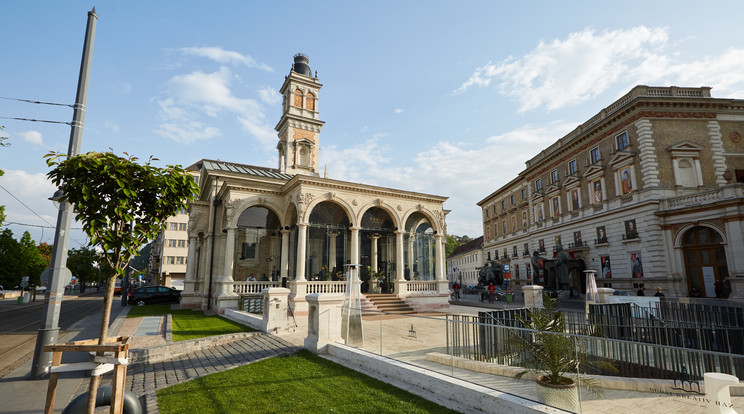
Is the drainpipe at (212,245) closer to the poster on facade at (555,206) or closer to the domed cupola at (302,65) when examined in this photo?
the domed cupola at (302,65)

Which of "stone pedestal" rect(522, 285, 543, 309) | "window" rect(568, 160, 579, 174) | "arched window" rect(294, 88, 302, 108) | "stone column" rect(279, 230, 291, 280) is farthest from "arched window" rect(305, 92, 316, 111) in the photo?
"window" rect(568, 160, 579, 174)

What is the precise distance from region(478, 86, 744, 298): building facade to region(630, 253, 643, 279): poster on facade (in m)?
0.08

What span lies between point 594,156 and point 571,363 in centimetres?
3315

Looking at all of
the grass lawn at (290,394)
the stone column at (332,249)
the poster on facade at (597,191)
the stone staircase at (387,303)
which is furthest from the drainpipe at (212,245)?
the poster on facade at (597,191)

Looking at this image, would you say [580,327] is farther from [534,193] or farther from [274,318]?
[534,193]

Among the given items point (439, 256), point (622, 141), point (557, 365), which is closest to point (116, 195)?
point (557, 365)

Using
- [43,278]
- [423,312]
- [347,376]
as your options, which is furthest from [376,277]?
[43,278]

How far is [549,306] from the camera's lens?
6.45m

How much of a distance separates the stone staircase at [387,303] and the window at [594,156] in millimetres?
23033

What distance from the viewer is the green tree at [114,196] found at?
4.75 metres

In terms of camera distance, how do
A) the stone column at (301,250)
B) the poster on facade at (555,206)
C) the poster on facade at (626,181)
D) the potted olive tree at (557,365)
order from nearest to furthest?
1. the potted olive tree at (557,365)
2. the stone column at (301,250)
3. the poster on facade at (626,181)
4. the poster on facade at (555,206)

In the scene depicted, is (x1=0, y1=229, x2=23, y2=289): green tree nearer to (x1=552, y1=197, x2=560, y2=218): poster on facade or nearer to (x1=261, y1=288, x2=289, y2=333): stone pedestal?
(x1=261, y1=288, x2=289, y2=333): stone pedestal

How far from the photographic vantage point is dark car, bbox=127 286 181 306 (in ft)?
82.8

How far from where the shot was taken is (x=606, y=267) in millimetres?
29859
